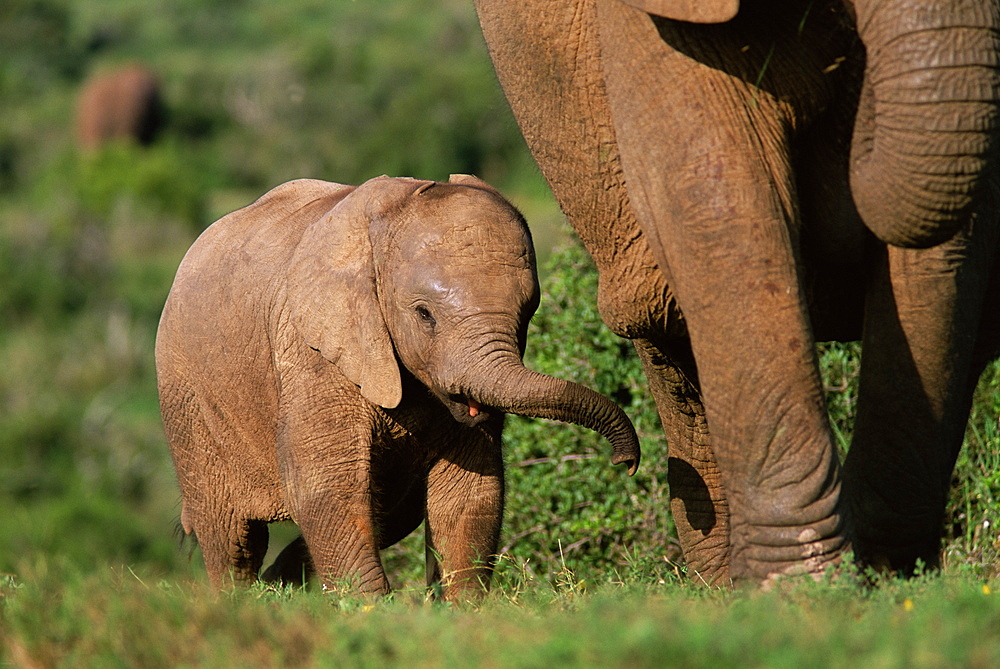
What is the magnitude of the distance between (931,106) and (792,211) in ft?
1.63

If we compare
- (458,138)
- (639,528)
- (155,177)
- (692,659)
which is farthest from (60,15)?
(692,659)

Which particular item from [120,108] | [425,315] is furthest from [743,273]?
[120,108]

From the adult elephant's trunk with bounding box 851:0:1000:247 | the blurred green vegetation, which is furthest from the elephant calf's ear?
the adult elephant's trunk with bounding box 851:0:1000:247

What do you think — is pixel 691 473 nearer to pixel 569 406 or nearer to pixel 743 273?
pixel 569 406

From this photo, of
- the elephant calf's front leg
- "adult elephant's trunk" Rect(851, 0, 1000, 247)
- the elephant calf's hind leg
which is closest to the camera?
"adult elephant's trunk" Rect(851, 0, 1000, 247)

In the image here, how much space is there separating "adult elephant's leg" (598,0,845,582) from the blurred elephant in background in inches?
1944

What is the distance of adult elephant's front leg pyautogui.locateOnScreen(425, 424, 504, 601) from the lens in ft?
16.9

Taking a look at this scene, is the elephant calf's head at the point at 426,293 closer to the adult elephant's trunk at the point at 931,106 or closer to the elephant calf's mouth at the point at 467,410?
the elephant calf's mouth at the point at 467,410

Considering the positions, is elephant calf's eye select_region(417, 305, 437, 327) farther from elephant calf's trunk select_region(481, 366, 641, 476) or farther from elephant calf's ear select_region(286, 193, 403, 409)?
elephant calf's trunk select_region(481, 366, 641, 476)

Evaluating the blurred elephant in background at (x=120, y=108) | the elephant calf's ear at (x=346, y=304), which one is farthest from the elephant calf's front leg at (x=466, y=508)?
the blurred elephant in background at (x=120, y=108)

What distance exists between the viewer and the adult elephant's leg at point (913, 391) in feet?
13.1

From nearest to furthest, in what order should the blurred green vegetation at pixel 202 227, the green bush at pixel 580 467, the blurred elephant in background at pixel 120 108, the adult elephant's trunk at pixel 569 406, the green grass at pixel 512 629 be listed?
the green grass at pixel 512 629
the adult elephant's trunk at pixel 569 406
the green bush at pixel 580 467
the blurred green vegetation at pixel 202 227
the blurred elephant in background at pixel 120 108

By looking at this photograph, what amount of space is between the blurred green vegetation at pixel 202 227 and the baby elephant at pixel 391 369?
52 centimetres

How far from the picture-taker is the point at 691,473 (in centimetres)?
Result: 514
